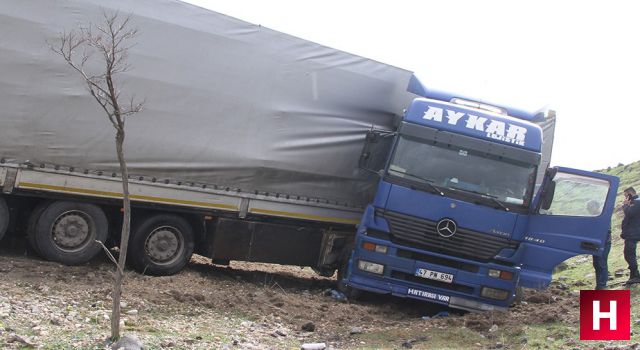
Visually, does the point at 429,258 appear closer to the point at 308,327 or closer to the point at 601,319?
the point at 308,327

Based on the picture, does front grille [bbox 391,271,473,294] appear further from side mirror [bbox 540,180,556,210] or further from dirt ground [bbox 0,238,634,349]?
side mirror [bbox 540,180,556,210]

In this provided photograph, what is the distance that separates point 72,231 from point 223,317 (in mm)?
2493

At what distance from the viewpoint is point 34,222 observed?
28.3 feet

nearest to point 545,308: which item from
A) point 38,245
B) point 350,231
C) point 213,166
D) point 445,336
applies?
point 445,336

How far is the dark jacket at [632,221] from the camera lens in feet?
32.7

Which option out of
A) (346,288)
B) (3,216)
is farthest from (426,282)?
(3,216)

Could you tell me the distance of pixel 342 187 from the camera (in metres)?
10.9

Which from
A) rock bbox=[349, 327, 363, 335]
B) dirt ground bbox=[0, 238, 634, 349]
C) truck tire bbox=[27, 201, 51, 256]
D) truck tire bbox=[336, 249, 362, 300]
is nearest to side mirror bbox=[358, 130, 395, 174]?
truck tire bbox=[336, 249, 362, 300]

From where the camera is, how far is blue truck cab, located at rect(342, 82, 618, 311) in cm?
920

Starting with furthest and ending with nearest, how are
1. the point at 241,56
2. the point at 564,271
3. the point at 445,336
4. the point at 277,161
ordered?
the point at 564,271, the point at 277,161, the point at 241,56, the point at 445,336

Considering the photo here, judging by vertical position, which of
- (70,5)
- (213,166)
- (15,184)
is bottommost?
(15,184)

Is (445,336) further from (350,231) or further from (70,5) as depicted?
(70,5)

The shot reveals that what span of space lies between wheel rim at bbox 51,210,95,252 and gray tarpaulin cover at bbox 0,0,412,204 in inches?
29.5

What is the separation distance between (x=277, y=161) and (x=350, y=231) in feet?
6.34
